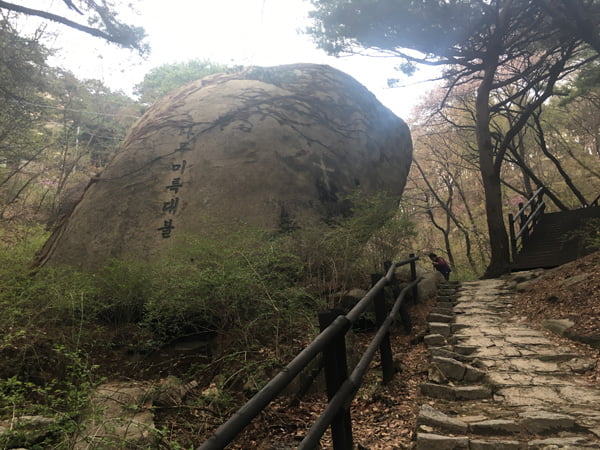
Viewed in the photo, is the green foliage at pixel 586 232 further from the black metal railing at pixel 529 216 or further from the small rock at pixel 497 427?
the small rock at pixel 497 427

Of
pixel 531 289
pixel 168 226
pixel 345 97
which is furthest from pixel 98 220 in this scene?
pixel 531 289

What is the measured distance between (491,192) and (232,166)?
5919 mm

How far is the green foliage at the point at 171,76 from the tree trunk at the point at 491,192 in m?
11.9

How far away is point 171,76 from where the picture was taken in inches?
677

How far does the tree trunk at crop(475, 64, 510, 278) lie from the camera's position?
8.15 meters

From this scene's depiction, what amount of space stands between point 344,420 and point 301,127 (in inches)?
248

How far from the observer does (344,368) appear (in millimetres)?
1722

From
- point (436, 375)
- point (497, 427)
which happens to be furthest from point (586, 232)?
point (497, 427)

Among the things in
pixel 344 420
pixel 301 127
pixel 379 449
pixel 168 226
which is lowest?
pixel 379 449

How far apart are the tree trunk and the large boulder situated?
6.78ft

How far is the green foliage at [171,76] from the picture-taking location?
16.9m

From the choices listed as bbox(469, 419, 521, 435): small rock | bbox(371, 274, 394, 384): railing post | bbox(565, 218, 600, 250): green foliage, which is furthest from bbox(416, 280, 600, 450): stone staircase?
bbox(565, 218, 600, 250): green foliage

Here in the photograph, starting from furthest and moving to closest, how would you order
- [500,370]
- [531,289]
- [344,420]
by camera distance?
[531,289]
[500,370]
[344,420]

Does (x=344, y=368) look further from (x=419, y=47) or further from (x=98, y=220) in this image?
(x=419, y=47)
